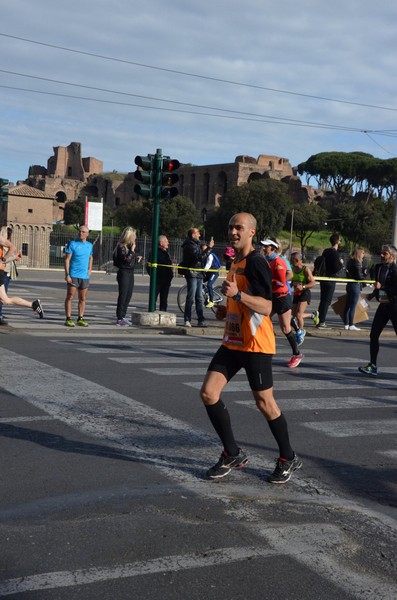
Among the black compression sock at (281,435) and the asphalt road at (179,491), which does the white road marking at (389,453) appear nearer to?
the asphalt road at (179,491)

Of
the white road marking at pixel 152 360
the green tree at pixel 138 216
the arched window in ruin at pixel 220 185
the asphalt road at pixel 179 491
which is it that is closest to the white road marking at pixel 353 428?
the asphalt road at pixel 179 491

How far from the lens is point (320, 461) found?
6109mm

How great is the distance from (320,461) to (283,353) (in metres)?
6.32

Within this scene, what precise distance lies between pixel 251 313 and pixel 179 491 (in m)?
1.28

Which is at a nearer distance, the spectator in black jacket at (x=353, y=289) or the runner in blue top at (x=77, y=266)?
the runner in blue top at (x=77, y=266)

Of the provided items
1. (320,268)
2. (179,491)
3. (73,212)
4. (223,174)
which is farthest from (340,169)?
(179,491)

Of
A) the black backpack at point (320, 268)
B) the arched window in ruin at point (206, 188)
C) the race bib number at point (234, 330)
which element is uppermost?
the arched window in ruin at point (206, 188)

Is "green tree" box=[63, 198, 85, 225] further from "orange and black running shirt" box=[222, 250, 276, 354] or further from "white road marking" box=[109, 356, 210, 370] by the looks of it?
"orange and black running shirt" box=[222, 250, 276, 354]

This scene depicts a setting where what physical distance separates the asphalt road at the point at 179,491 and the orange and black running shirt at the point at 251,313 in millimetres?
979

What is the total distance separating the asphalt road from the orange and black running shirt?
979mm

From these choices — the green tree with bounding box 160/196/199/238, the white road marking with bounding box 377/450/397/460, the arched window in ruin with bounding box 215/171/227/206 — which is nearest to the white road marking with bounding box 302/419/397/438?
the white road marking with bounding box 377/450/397/460

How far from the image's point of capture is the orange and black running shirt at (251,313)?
208 inches

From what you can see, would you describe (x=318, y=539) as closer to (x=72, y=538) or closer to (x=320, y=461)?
(x=72, y=538)

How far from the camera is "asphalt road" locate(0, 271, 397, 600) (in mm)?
3713
